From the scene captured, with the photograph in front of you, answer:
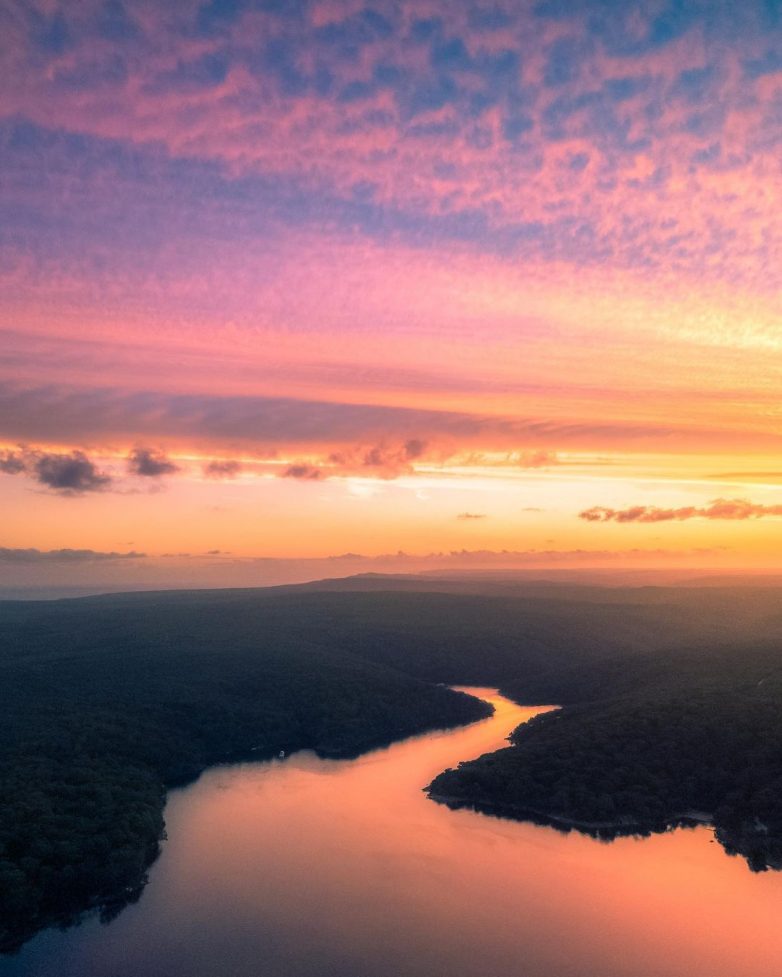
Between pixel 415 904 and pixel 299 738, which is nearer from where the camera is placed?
pixel 415 904

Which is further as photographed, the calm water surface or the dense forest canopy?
the dense forest canopy

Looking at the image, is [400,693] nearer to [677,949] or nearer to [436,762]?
[436,762]

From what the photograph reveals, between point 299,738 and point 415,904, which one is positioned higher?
point 415,904

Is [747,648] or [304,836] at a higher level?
[747,648]

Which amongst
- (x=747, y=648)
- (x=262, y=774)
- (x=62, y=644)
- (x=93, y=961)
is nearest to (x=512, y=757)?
(x=262, y=774)

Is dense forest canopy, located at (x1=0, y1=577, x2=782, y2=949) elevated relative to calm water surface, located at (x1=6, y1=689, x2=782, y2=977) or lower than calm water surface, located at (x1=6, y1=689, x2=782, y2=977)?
elevated

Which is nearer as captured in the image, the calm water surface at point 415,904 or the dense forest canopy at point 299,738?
the calm water surface at point 415,904

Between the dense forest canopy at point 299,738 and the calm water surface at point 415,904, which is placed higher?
the dense forest canopy at point 299,738

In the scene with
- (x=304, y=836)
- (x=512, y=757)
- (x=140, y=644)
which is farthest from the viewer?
(x=140, y=644)
